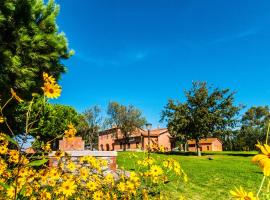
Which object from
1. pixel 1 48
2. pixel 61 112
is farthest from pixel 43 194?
pixel 61 112

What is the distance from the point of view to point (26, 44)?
1040cm

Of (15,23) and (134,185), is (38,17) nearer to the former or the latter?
(15,23)

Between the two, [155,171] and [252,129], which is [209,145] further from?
[155,171]

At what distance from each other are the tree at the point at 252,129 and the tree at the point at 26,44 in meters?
50.0

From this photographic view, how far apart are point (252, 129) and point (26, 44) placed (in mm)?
63568

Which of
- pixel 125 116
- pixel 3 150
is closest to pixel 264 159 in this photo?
pixel 3 150

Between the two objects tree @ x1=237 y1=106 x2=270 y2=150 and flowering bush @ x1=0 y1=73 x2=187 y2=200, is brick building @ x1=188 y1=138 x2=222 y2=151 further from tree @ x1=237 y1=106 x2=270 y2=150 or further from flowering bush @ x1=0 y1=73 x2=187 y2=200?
flowering bush @ x1=0 y1=73 x2=187 y2=200

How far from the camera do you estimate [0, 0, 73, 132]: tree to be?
392 inches

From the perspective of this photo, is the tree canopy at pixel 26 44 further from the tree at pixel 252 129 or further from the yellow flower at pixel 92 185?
the tree at pixel 252 129

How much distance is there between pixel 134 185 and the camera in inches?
169

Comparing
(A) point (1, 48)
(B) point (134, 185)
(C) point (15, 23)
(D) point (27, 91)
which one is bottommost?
(B) point (134, 185)

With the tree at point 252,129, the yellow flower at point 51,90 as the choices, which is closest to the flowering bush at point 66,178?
the yellow flower at point 51,90

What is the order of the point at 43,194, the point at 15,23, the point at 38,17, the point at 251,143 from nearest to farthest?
the point at 43,194 → the point at 15,23 → the point at 38,17 → the point at 251,143

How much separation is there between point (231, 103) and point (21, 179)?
107 ft
